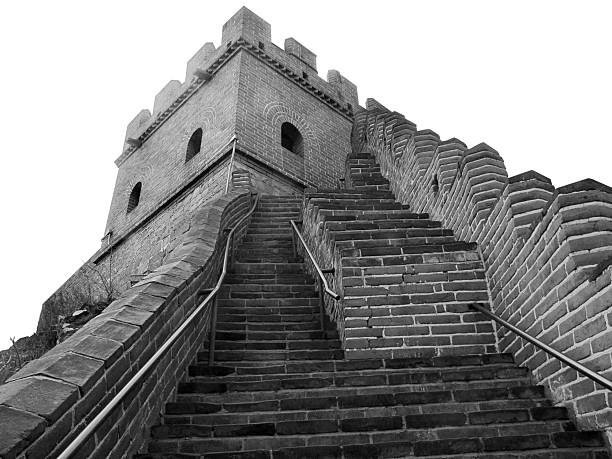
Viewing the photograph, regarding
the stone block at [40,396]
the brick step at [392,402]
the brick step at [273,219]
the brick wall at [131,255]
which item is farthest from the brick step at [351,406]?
the brick wall at [131,255]

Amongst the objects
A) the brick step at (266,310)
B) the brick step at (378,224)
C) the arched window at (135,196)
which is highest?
the arched window at (135,196)

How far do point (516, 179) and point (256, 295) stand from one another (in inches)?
118

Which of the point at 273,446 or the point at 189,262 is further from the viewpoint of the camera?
the point at 189,262

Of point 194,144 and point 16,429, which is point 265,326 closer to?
point 16,429

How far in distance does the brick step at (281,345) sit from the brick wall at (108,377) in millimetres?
289

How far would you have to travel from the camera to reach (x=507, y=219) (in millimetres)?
3838

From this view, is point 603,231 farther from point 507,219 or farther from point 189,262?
point 189,262

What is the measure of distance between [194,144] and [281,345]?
11229 mm

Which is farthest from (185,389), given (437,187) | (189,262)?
(437,187)

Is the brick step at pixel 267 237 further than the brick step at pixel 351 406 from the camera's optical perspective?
Yes

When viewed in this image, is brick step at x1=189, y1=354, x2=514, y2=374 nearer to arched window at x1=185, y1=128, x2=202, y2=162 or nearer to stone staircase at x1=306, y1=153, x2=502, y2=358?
stone staircase at x1=306, y1=153, x2=502, y2=358

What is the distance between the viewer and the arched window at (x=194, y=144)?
1439 centimetres

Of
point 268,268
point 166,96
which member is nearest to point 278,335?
point 268,268

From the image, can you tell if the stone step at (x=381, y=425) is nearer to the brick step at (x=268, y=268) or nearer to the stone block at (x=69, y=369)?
the stone block at (x=69, y=369)
